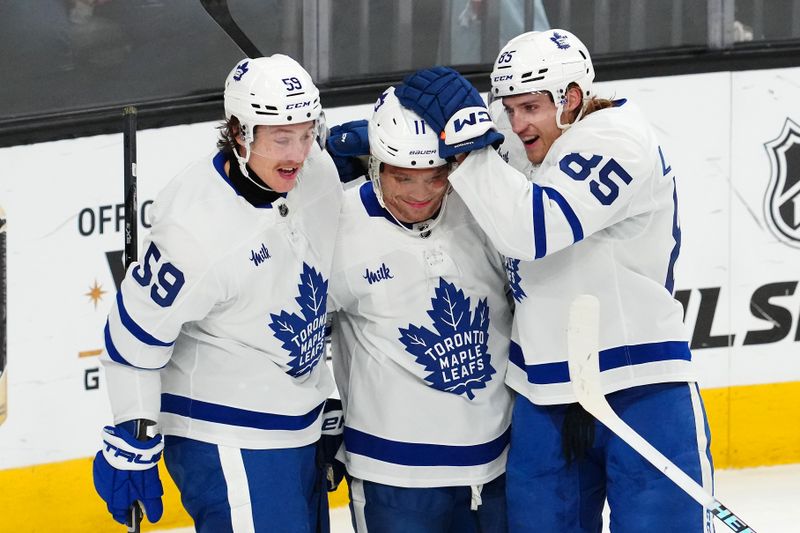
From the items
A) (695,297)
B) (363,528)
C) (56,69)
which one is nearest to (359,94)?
(56,69)

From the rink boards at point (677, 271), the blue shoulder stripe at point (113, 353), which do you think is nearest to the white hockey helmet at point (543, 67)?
the blue shoulder stripe at point (113, 353)

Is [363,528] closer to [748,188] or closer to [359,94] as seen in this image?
[359,94]

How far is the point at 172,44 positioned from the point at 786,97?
1685 mm

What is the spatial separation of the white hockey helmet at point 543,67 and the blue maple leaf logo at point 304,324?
46 cm

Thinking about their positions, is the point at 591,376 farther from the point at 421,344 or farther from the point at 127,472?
the point at 127,472

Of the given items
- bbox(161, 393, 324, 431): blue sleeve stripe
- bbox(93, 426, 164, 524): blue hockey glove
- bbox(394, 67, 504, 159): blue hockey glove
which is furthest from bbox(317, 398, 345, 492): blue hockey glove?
bbox(394, 67, 504, 159): blue hockey glove

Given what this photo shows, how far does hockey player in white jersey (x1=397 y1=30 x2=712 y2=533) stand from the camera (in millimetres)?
2234

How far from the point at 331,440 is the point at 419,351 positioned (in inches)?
10.8

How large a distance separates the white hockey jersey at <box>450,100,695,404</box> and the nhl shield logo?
1.47 m

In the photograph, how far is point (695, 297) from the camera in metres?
3.77

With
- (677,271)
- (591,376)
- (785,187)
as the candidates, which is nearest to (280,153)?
(591,376)

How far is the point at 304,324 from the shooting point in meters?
2.31

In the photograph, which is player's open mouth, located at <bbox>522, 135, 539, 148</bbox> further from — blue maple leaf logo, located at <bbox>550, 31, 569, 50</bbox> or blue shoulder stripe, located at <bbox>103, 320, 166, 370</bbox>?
blue shoulder stripe, located at <bbox>103, 320, 166, 370</bbox>

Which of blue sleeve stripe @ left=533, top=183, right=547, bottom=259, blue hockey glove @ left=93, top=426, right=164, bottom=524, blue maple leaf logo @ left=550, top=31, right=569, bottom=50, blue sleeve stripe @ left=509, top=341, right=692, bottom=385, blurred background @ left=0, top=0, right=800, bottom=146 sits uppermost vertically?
blurred background @ left=0, top=0, right=800, bottom=146
